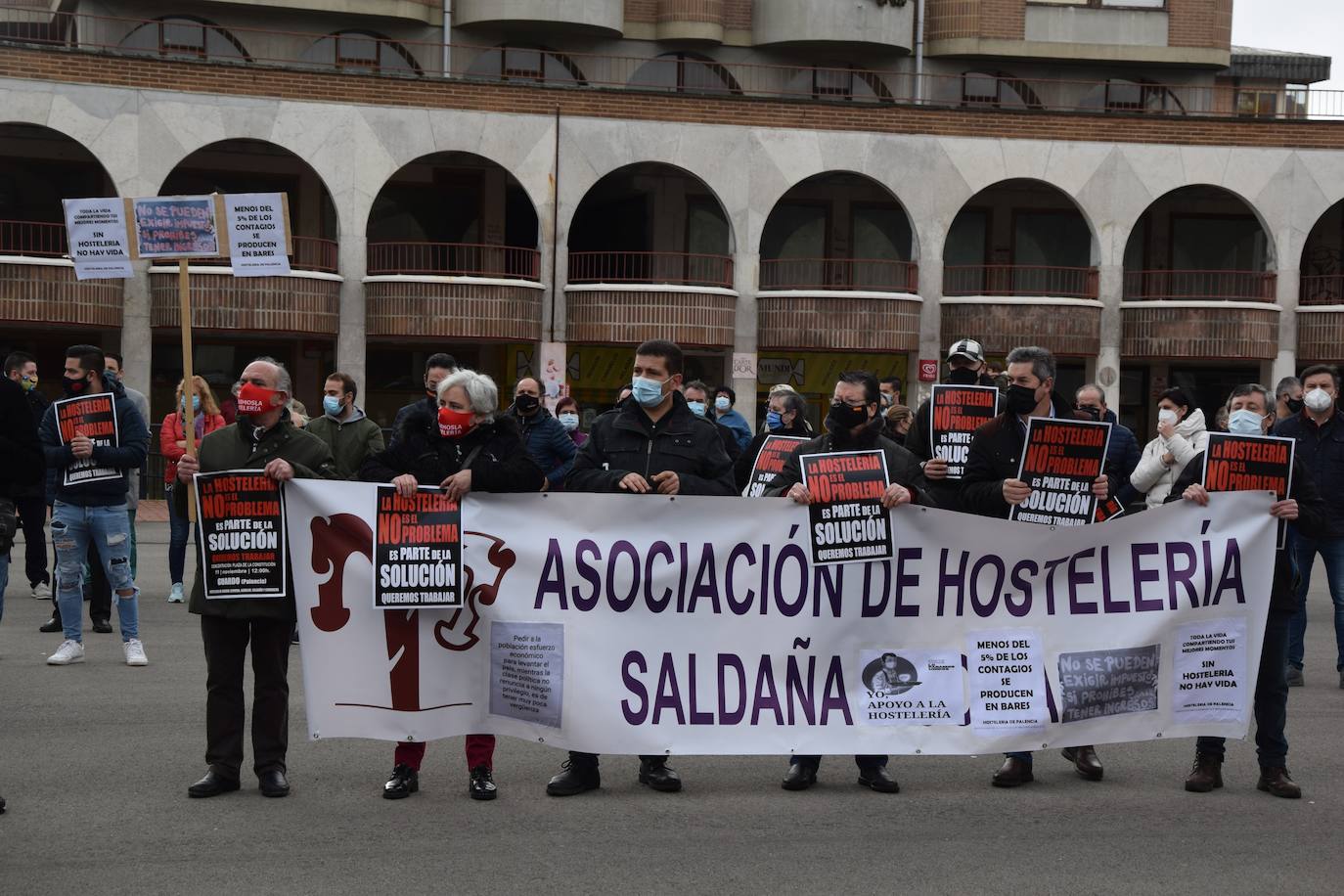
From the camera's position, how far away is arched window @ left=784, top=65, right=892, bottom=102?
36.1 m

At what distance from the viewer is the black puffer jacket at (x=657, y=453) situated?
289 inches

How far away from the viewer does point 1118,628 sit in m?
7.42

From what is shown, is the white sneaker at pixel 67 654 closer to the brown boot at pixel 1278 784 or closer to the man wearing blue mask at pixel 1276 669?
the man wearing blue mask at pixel 1276 669

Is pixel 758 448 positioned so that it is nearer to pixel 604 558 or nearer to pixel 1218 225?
pixel 604 558

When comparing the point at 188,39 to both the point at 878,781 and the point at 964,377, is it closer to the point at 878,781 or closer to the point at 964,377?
the point at 964,377

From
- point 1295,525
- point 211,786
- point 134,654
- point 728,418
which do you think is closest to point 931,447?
point 1295,525

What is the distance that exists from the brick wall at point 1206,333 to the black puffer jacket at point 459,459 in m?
29.0

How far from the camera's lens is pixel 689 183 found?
3503cm

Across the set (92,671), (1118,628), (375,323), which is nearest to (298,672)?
(92,671)

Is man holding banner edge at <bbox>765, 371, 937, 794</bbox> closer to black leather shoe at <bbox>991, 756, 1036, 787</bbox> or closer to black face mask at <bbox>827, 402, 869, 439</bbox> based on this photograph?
black face mask at <bbox>827, 402, 869, 439</bbox>

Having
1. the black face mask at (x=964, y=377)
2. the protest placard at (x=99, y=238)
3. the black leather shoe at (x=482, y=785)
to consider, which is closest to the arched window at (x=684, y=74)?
the protest placard at (x=99, y=238)

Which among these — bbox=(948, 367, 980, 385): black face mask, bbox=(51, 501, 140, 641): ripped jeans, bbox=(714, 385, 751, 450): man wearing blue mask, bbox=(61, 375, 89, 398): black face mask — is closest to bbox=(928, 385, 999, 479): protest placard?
bbox=(948, 367, 980, 385): black face mask

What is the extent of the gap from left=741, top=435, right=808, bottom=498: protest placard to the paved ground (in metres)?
4.27

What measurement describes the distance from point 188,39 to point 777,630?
96.0 feet
